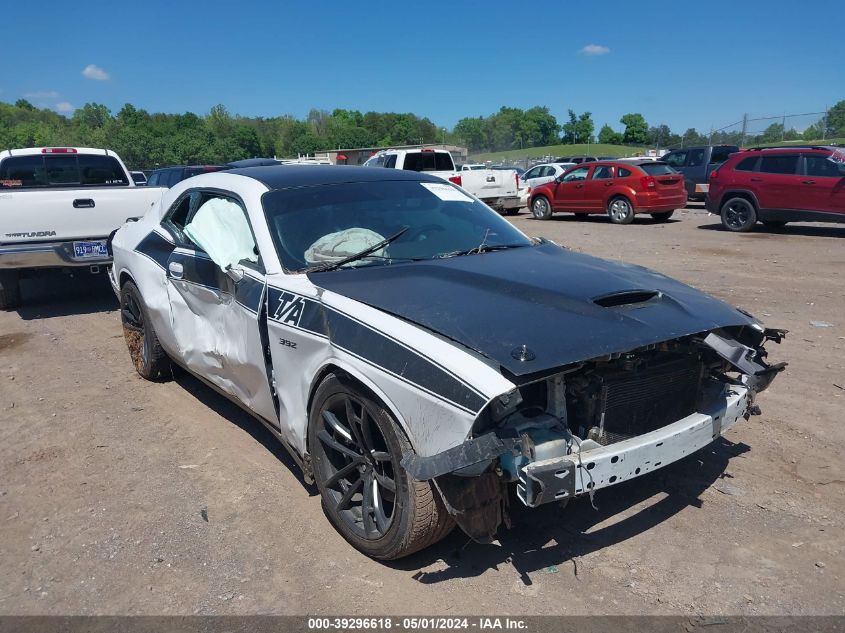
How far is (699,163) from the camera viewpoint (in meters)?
20.6

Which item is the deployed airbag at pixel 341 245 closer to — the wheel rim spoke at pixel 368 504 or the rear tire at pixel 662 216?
the wheel rim spoke at pixel 368 504

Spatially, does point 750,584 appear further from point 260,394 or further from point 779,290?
point 779,290

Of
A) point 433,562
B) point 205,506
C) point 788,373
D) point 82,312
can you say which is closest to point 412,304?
point 433,562

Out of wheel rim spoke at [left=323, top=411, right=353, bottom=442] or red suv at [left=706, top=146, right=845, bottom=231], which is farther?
red suv at [left=706, top=146, right=845, bottom=231]

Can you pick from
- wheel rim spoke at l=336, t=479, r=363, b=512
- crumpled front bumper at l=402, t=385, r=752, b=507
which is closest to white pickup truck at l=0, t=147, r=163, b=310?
wheel rim spoke at l=336, t=479, r=363, b=512

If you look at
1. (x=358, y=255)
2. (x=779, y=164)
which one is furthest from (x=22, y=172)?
(x=779, y=164)

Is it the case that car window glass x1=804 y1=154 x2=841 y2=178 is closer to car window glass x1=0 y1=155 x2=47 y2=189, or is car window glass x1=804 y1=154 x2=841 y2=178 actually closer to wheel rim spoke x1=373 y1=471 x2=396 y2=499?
wheel rim spoke x1=373 y1=471 x2=396 y2=499

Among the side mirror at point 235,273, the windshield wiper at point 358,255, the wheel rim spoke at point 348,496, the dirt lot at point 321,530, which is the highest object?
the windshield wiper at point 358,255

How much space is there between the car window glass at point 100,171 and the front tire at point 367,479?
320 inches

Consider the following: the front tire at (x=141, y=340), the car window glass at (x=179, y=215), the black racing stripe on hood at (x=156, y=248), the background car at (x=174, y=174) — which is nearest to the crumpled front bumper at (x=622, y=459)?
the car window glass at (x=179, y=215)

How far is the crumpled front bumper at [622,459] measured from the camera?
2578mm

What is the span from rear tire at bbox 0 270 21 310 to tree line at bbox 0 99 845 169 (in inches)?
2127

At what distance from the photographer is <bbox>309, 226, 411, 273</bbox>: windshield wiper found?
142 inches

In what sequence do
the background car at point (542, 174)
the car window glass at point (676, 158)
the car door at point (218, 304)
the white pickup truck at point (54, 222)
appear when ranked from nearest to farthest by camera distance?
1. the car door at point (218, 304)
2. the white pickup truck at point (54, 222)
3. the car window glass at point (676, 158)
4. the background car at point (542, 174)
